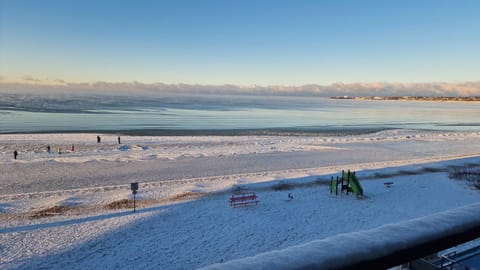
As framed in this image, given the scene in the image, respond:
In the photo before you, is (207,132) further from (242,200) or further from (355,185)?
(242,200)

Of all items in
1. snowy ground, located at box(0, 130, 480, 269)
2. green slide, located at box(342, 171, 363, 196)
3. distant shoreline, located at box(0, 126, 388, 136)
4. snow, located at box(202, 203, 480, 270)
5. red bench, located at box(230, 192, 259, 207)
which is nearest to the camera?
snow, located at box(202, 203, 480, 270)

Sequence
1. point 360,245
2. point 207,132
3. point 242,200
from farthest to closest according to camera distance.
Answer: point 207,132, point 242,200, point 360,245

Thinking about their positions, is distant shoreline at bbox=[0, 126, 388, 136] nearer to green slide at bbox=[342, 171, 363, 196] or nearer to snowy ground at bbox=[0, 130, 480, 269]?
snowy ground at bbox=[0, 130, 480, 269]

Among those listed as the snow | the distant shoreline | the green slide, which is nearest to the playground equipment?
the green slide

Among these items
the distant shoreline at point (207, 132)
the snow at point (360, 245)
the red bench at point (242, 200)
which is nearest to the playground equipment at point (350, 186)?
the red bench at point (242, 200)

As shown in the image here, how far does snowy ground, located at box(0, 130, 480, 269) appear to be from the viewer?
10.7 metres

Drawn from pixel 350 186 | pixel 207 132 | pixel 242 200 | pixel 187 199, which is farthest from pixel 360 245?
pixel 207 132

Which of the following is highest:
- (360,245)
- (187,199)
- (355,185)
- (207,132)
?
(360,245)

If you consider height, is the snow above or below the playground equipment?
above

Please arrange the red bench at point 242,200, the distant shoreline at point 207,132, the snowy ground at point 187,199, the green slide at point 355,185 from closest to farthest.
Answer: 1. the snowy ground at point 187,199
2. the red bench at point 242,200
3. the green slide at point 355,185
4. the distant shoreline at point 207,132

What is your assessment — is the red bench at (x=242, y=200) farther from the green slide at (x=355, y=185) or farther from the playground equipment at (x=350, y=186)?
the green slide at (x=355, y=185)

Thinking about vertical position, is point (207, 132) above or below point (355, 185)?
below

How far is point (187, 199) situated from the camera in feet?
51.9

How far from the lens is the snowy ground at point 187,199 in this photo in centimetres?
1074
